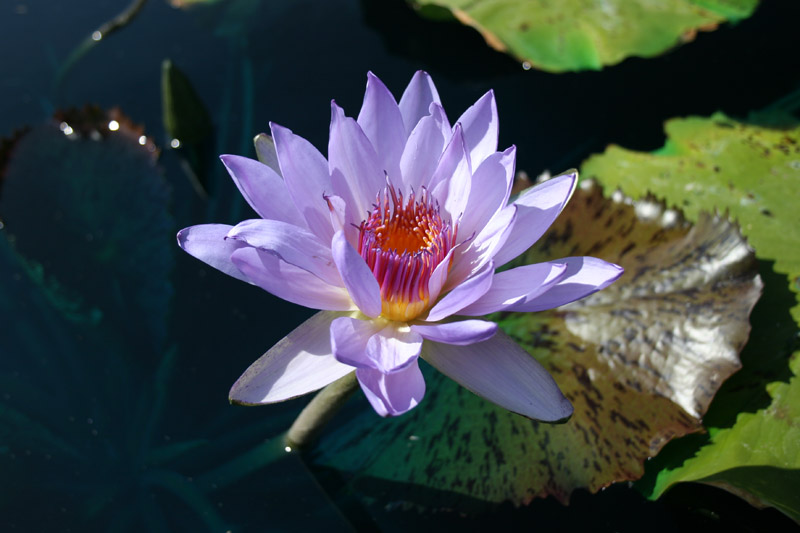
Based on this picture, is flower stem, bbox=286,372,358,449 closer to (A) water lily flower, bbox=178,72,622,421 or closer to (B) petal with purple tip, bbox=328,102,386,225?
(A) water lily flower, bbox=178,72,622,421

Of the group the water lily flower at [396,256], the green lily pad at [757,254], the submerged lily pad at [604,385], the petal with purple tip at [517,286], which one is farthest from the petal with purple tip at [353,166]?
the green lily pad at [757,254]

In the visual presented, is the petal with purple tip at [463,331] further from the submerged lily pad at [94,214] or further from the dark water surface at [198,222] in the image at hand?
the submerged lily pad at [94,214]

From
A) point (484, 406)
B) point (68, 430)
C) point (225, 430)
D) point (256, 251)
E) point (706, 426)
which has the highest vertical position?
point (256, 251)

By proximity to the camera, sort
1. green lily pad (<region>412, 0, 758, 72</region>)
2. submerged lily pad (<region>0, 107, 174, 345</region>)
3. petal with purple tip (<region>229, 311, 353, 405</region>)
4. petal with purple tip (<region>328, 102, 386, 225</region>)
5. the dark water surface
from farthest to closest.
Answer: green lily pad (<region>412, 0, 758, 72</region>), submerged lily pad (<region>0, 107, 174, 345</region>), the dark water surface, petal with purple tip (<region>328, 102, 386, 225</region>), petal with purple tip (<region>229, 311, 353, 405</region>)

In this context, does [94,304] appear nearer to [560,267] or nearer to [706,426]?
[560,267]

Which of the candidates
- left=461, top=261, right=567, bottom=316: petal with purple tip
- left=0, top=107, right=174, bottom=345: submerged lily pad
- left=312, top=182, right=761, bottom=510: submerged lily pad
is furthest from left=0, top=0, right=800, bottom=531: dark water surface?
left=461, top=261, right=567, bottom=316: petal with purple tip

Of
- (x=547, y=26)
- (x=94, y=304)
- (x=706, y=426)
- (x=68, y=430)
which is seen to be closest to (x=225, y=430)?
(x=68, y=430)

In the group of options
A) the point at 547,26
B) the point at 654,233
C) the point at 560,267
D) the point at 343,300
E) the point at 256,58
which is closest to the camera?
the point at 560,267
